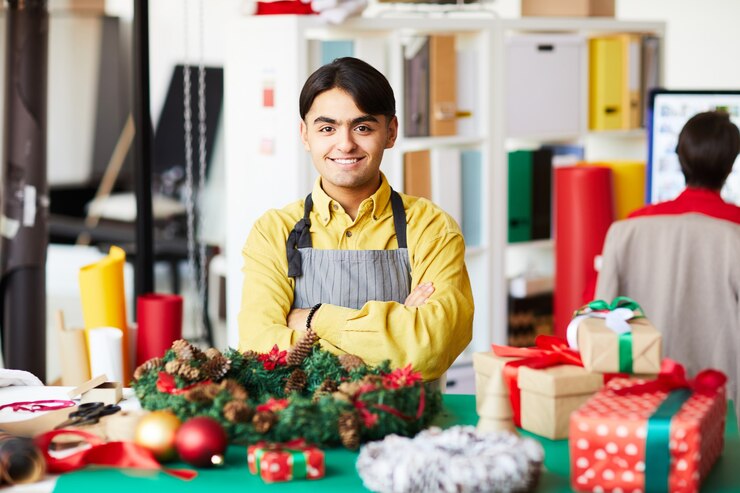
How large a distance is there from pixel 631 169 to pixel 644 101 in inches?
21.3

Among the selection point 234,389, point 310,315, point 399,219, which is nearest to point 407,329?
point 310,315

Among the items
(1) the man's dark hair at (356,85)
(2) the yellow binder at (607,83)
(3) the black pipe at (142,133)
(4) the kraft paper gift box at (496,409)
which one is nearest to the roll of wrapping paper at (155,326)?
(3) the black pipe at (142,133)

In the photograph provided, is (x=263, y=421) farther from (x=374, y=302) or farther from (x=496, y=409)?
(x=374, y=302)

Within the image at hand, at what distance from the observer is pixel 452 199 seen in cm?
464

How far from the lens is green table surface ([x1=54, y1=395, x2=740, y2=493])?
1649mm

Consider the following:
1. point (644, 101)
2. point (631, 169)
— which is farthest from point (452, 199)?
point (644, 101)

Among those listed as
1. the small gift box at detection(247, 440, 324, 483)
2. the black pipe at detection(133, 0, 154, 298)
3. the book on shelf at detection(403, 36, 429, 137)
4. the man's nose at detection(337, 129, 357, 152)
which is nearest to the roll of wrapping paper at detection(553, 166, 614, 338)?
the book on shelf at detection(403, 36, 429, 137)

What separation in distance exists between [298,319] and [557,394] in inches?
33.3

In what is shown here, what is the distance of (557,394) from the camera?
6.03 ft

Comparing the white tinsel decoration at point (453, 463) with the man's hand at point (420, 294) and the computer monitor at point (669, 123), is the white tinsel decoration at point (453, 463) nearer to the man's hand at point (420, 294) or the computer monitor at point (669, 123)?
the man's hand at point (420, 294)

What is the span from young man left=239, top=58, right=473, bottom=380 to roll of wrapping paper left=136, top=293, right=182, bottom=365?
108cm

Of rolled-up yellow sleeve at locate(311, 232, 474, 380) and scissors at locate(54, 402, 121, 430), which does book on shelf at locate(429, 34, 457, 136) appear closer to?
rolled-up yellow sleeve at locate(311, 232, 474, 380)

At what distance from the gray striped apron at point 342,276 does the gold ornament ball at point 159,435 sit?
878 mm

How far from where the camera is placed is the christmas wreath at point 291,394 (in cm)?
176
